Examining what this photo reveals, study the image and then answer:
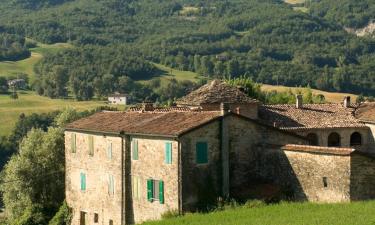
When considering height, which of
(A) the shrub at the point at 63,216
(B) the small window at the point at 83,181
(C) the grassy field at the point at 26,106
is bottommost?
(C) the grassy field at the point at 26,106

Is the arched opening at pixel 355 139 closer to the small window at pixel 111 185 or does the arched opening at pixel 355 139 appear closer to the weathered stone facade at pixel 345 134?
the weathered stone facade at pixel 345 134

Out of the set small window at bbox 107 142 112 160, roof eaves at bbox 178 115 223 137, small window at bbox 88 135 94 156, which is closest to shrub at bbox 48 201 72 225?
small window at bbox 88 135 94 156

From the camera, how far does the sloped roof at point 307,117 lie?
5122cm

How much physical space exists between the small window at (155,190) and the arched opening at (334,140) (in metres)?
15.8

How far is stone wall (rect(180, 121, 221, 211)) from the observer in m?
38.5

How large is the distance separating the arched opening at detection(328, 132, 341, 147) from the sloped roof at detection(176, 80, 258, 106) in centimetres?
571

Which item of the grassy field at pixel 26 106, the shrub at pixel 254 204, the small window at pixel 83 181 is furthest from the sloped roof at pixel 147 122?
the grassy field at pixel 26 106

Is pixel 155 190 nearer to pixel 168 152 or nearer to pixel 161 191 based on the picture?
pixel 161 191

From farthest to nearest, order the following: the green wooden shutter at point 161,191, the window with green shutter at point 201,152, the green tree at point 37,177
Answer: the green tree at point 37,177, the green wooden shutter at point 161,191, the window with green shutter at point 201,152

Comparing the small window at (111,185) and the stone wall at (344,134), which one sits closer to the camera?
the small window at (111,185)

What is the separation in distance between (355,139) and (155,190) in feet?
57.6

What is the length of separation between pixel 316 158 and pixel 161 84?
154509 millimetres

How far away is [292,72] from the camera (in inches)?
7785

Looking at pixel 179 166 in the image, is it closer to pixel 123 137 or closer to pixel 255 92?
pixel 123 137
